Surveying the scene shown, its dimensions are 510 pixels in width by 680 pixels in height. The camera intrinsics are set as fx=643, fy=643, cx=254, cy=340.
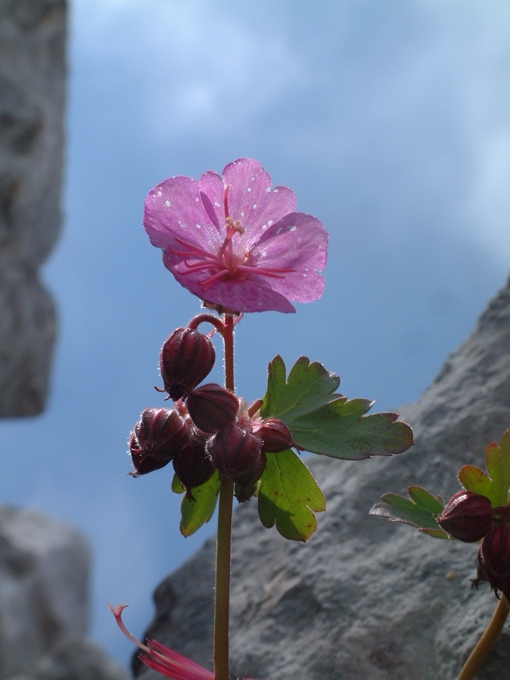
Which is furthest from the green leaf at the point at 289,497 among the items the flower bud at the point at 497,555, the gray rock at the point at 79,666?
the gray rock at the point at 79,666

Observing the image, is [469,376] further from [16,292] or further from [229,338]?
[16,292]

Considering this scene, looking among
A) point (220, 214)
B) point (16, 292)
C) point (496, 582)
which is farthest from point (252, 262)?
point (16, 292)

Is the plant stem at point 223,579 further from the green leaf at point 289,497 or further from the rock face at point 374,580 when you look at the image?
the rock face at point 374,580

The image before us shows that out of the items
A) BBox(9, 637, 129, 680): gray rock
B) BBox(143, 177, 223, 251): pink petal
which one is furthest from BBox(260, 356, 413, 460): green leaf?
BBox(9, 637, 129, 680): gray rock

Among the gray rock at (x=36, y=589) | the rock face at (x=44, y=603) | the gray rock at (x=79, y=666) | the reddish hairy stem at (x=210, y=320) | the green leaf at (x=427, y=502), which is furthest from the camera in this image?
the gray rock at (x=36, y=589)

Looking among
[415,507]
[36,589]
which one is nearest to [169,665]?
[415,507]

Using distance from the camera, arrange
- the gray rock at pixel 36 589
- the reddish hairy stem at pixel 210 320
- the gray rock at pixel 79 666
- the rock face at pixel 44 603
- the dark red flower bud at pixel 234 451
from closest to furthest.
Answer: the dark red flower bud at pixel 234 451 → the reddish hairy stem at pixel 210 320 → the gray rock at pixel 79 666 → the rock face at pixel 44 603 → the gray rock at pixel 36 589

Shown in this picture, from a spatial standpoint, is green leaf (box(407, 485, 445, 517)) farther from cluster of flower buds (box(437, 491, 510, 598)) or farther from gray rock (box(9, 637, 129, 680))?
gray rock (box(9, 637, 129, 680))

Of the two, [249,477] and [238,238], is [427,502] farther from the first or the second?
[238,238]
